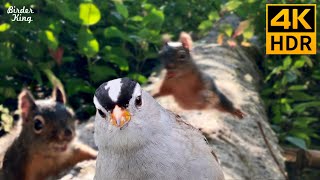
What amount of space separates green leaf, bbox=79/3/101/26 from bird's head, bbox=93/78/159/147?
2.31 metres

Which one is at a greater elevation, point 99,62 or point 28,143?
point 99,62

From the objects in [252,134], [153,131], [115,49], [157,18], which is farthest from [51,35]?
[153,131]

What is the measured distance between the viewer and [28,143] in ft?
12.2

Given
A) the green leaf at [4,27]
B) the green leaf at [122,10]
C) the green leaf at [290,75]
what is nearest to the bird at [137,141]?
the green leaf at [4,27]

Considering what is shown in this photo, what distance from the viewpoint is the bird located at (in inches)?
74.8

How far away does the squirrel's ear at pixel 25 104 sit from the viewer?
3639mm

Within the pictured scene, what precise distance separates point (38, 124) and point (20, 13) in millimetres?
755

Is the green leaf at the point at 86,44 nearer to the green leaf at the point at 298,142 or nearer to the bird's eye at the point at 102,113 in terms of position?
the green leaf at the point at 298,142

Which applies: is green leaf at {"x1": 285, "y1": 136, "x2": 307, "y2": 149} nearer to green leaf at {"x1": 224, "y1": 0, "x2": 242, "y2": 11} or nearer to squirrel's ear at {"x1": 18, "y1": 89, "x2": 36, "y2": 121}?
green leaf at {"x1": 224, "y1": 0, "x2": 242, "y2": 11}

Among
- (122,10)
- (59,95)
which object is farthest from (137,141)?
(122,10)

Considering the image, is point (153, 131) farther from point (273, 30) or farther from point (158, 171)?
point (273, 30)

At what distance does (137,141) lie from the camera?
199 cm

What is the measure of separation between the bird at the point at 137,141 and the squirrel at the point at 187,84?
6.51 ft

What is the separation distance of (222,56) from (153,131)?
342 cm
